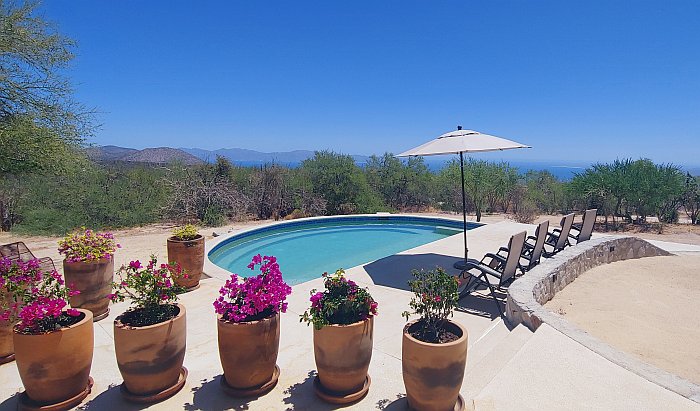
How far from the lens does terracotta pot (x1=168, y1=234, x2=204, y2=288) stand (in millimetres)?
4711

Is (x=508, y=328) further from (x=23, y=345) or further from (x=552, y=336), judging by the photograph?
(x=23, y=345)

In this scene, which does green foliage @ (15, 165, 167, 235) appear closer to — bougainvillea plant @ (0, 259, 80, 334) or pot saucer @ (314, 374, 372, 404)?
bougainvillea plant @ (0, 259, 80, 334)

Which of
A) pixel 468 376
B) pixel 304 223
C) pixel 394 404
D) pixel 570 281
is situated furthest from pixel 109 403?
pixel 304 223

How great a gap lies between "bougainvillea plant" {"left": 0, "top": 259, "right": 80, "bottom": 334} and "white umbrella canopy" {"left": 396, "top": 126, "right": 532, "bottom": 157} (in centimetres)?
443

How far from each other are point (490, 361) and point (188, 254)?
3.86 metres

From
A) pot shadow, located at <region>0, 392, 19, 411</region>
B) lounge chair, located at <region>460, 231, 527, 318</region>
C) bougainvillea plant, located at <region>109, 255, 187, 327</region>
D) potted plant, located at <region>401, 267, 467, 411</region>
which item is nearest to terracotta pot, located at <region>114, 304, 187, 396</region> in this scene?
bougainvillea plant, located at <region>109, 255, 187, 327</region>

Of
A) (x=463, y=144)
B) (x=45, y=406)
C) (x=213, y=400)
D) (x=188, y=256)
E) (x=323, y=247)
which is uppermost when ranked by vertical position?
(x=463, y=144)

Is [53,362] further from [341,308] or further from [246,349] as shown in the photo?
[341,308]

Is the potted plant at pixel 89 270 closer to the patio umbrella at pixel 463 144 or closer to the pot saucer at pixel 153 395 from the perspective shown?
the pot saucer at pixel 153 395

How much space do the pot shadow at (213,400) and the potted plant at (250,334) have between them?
40mm

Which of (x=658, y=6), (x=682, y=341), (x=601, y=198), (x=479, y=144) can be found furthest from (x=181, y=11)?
(x=601, y=198)

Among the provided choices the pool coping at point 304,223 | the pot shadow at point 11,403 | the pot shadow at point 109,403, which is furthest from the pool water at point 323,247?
the pot shadow at point 11,403

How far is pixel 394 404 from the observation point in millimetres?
2188

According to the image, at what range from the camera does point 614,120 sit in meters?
50.6
